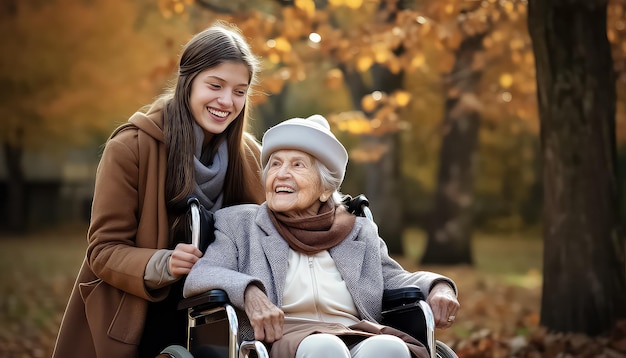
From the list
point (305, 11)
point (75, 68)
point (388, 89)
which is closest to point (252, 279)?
point (305, 11)

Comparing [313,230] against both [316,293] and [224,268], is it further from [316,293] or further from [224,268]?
[224,268]

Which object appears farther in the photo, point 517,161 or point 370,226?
point 517,161

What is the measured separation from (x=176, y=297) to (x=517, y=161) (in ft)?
58.3

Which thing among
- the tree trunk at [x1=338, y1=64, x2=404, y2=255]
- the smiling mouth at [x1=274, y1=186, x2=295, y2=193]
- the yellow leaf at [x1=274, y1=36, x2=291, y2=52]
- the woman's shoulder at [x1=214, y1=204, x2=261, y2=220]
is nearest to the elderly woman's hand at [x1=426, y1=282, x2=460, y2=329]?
the smiling mouth at [x1=274, y1=186, x2=295, y2=193]

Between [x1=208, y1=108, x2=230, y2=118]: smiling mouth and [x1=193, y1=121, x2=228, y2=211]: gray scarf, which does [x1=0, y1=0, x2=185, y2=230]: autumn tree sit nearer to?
[x1=193, y1=121, x2=228, y2=211]: gray scarf

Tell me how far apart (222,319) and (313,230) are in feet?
1.75

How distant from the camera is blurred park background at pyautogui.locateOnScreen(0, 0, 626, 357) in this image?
307 inches

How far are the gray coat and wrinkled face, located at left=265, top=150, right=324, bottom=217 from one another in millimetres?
91

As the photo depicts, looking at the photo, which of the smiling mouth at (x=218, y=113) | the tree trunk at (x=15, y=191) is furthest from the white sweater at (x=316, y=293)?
the tree trunk at (x=15, y=191)

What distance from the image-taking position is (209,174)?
12.1 ft

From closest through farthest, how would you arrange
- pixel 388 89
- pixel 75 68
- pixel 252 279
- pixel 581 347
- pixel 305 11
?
pixel 252 279 → pixel 581 347 → pixel 305 11 → pixel 388 89 → pixel 75 68

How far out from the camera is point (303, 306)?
330 centimetres

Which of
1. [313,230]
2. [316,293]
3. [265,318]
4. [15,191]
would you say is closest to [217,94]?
[313,230]

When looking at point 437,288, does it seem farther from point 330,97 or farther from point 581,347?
point 330,97
